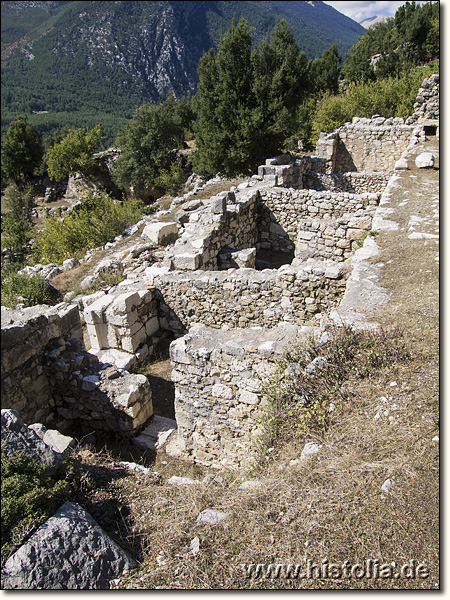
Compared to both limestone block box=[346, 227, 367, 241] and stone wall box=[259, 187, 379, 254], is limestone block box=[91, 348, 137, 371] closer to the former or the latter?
stone wall box=[259, 187, 379, 254]

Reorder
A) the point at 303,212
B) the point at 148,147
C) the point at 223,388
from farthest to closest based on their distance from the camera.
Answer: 1. the point at 148,147
2. the point at 303,212
3. the point at 223,388

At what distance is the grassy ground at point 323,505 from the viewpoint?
242cm

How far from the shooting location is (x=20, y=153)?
137ft

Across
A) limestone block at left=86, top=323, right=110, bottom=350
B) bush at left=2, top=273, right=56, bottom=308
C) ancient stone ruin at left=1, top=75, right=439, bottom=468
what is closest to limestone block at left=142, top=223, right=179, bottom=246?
ancient stone ruin at left=1, top=75, right=439, bottom=468

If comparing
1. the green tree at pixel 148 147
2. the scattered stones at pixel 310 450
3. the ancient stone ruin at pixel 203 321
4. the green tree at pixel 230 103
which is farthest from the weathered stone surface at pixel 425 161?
the green tree at pixel 148 147

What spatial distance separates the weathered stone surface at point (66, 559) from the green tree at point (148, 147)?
Answer: 87.5ft

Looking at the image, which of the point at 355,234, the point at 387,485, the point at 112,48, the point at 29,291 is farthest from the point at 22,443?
the point at 112,48

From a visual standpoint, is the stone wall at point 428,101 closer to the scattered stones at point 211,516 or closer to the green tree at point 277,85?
the green tree at point 277,85

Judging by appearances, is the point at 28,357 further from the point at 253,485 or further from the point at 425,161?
the point at 425,161

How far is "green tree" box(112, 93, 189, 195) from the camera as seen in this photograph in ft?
92.4

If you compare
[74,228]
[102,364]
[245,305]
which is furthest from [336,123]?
[102,364]

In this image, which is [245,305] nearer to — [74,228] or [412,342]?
[412,342]

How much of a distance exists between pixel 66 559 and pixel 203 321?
5.33m

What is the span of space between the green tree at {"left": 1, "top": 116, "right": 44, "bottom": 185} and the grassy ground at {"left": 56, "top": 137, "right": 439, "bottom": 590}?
4532cm
